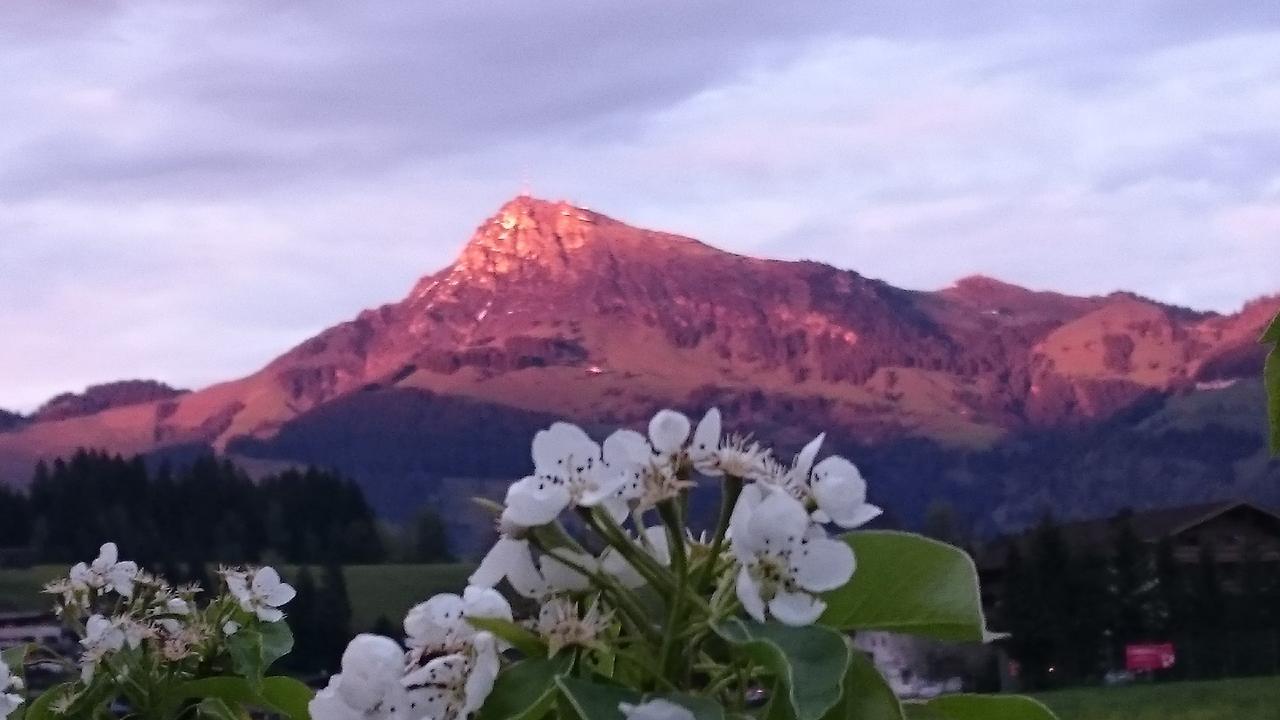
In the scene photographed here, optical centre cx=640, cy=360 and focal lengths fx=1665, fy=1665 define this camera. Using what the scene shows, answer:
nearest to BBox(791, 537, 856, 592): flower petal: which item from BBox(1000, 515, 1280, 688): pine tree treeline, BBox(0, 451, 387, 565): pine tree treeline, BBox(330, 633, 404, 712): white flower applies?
BBox(330, 633, 404, 712): white flower

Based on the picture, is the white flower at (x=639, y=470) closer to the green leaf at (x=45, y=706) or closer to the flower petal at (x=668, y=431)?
the flower petal at (x=668, y=431)

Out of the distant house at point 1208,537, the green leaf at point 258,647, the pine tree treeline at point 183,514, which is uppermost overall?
the green leaf at point 258,647

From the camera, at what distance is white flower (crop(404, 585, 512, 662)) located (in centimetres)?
129

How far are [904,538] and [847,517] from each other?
0.17ft

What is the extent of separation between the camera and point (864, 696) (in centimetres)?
128

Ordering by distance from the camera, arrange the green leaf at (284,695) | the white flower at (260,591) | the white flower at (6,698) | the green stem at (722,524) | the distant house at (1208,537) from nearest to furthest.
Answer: the green stem at (722,524), the white flower at (6,698), the green leaf at (284,695), the white flower at (260,591), the distant house at (1208,537)

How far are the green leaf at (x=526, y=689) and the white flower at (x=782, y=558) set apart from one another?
0.50 feet

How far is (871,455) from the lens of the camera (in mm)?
165750

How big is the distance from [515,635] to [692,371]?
176 m

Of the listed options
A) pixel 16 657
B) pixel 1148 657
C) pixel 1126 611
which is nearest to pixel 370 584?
pixel 1148 657

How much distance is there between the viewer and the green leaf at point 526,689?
48.6 inches

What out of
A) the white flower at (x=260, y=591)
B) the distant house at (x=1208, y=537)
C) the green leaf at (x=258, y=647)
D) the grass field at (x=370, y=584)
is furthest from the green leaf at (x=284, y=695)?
the distant house at (x=1208, y=537)

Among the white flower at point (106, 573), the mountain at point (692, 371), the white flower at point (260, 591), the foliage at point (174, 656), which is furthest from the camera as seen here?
the mountain at point (692, 371)

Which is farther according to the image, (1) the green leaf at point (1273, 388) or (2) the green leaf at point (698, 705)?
(1) the green leaf at point (1273, 388)
